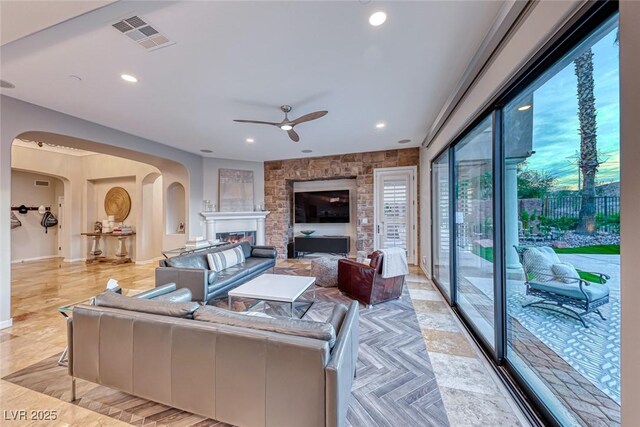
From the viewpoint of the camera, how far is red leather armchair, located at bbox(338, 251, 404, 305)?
137 inches

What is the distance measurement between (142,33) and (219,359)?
8.26 ft

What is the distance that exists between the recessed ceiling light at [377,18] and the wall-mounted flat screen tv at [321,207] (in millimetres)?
4930

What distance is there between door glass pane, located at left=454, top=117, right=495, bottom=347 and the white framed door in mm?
2524

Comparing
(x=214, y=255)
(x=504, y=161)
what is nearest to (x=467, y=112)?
(x=504, y=161)

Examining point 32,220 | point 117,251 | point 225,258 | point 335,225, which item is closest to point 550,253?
point 225,258

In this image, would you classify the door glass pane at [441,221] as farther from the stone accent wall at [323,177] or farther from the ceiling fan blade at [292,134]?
the ceiling fan blade at [292,134]

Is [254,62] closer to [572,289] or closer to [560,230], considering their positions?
[560,230]

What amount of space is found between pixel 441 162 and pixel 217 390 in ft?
14.3

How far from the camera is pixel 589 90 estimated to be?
1312mm

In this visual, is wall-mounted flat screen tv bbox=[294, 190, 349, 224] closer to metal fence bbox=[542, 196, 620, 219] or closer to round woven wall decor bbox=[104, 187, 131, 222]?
round woven wall decor bbox=[104, 187, 131, 222]

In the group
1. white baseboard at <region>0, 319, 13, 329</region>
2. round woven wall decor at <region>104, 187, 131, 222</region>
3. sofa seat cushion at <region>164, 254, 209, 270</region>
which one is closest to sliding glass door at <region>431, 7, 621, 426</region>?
sofa seat cushion at <region>164, 254, 209, 270</region>

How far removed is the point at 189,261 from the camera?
12.2 feet

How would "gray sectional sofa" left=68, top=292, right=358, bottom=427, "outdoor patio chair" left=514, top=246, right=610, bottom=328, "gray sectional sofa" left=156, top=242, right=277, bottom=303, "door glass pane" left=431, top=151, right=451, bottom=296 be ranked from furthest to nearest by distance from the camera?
1. "door glass pane" left=431, top=151, right=451, bottom=296
2. "gray sectional sofa" left=156, top=242, right=277, bottom=303
3. "outdoor patio chair" left=514, top=246, right=610, bottom=328
4. "gray sectional sofa" left=68, top=292, right=358, bottom=427

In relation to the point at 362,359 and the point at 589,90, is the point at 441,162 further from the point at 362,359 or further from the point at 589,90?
the point at 362,359
